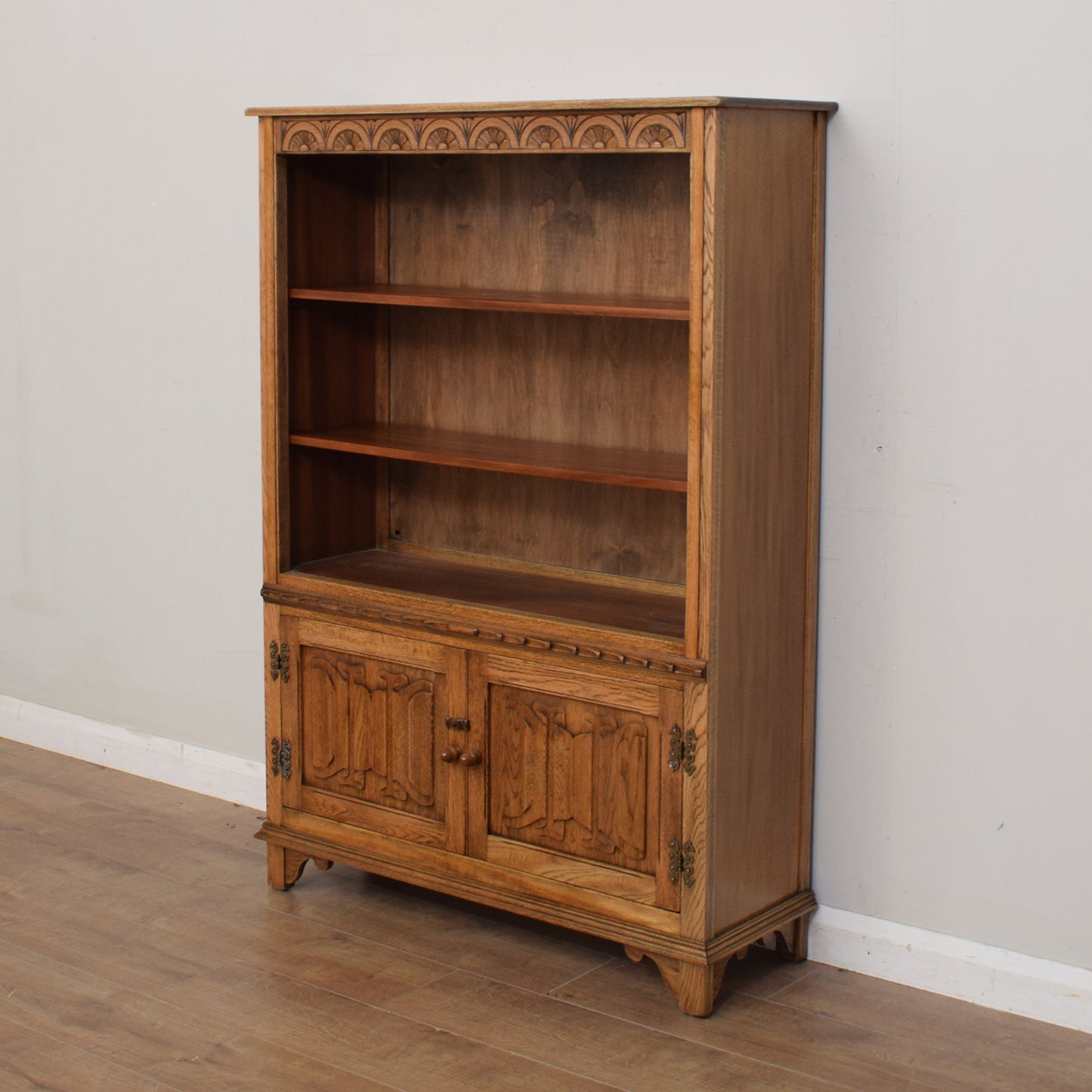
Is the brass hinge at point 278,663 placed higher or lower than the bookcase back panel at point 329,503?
lower

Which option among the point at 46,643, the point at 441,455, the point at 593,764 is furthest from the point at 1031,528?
the point at 46,643

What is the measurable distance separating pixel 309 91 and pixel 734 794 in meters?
2.09

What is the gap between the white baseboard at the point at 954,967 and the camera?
10.2ft

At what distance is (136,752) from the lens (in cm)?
462

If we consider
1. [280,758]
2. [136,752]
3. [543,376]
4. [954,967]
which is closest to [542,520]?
[543,376]

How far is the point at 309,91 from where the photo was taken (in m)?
3.95

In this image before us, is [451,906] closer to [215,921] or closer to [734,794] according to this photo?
[215,921]

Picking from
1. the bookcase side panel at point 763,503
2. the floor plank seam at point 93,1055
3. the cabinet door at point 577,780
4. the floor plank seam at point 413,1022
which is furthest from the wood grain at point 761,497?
the floor plank seam at point 93,1055

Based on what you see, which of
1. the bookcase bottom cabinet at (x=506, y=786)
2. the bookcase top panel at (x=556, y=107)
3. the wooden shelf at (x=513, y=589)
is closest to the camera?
the bookcase top panel at (x=556, y=107)

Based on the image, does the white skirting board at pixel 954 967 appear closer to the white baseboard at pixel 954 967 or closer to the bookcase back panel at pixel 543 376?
the white baseboard at pixel 954 967

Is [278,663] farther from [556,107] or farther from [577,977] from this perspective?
[556,107]

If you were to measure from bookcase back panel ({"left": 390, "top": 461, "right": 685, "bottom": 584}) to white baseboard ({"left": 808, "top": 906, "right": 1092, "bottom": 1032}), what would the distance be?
85 cm

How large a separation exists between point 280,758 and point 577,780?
848 mm

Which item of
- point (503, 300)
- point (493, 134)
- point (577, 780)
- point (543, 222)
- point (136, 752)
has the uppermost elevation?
point (493, 134)
